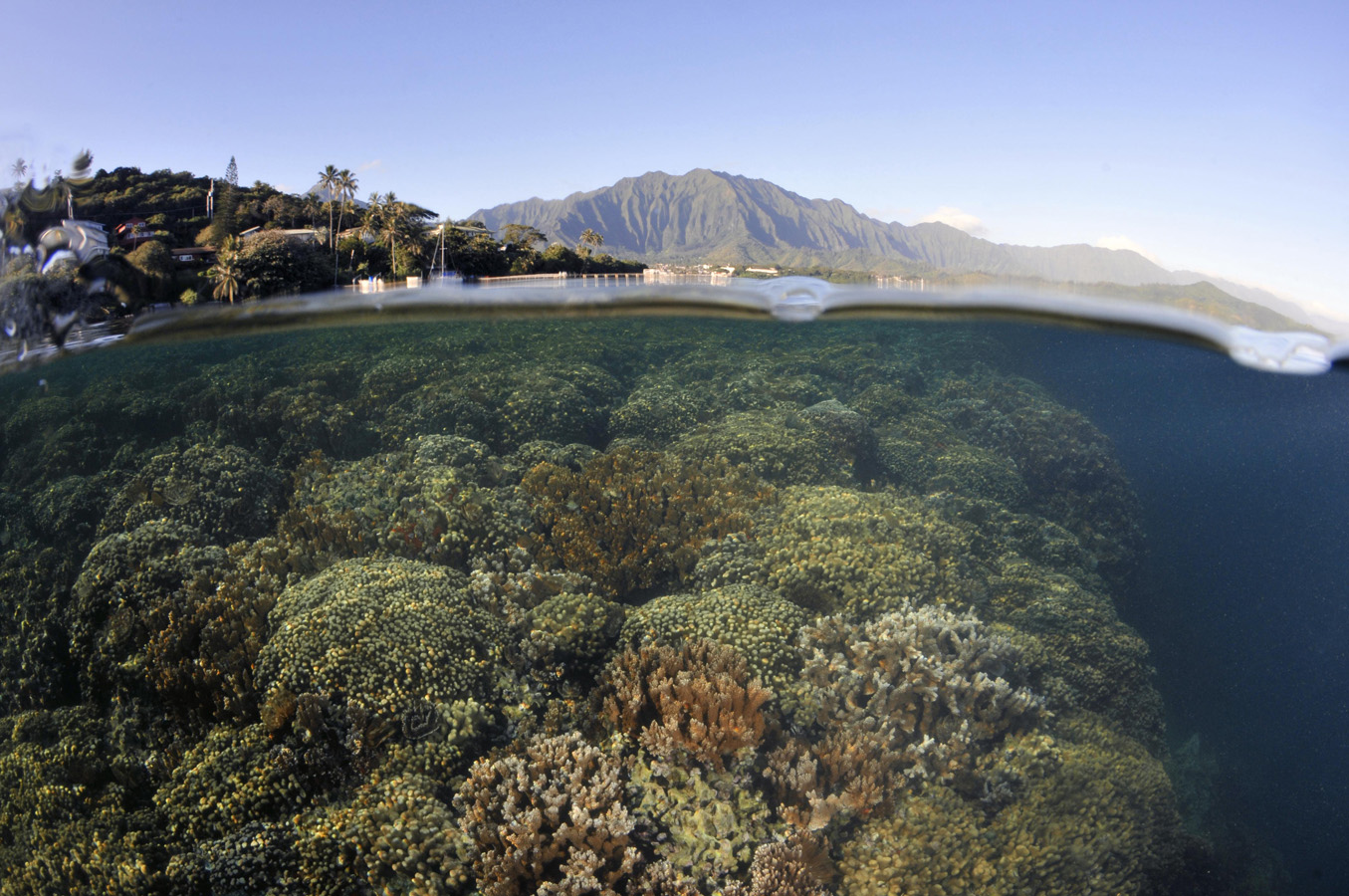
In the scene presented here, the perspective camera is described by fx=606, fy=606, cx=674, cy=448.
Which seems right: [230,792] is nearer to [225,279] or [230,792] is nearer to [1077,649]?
[225,279]

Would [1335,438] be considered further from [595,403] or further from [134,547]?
[134,547]

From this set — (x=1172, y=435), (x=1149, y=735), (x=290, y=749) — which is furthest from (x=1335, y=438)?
(x=290, y=749)

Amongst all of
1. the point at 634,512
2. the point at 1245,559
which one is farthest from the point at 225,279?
the point at 1245,559

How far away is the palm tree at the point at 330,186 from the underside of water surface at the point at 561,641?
1.64 metres

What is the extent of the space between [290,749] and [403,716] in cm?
76

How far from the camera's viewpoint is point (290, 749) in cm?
409

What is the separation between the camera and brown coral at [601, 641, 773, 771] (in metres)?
3.94

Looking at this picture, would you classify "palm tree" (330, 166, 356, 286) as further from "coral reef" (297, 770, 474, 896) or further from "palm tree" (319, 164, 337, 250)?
"coral reef" (297, 770, 474, 896)

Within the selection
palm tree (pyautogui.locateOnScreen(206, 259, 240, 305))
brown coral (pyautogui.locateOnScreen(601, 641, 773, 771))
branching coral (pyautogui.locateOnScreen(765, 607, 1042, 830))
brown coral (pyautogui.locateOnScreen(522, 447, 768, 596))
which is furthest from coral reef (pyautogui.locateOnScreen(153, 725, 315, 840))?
palm tree (pyautogui.locateOnScreen(206, 259, 240, 305))

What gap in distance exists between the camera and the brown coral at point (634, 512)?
5605 millimetres

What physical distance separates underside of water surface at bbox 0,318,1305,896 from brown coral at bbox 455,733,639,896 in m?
0.02

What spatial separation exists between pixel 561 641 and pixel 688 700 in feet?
3.64

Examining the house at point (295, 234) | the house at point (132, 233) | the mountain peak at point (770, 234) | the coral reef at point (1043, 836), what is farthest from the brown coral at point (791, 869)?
the house at point (132, 233)

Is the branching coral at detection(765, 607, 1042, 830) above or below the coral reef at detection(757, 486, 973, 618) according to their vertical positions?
below
